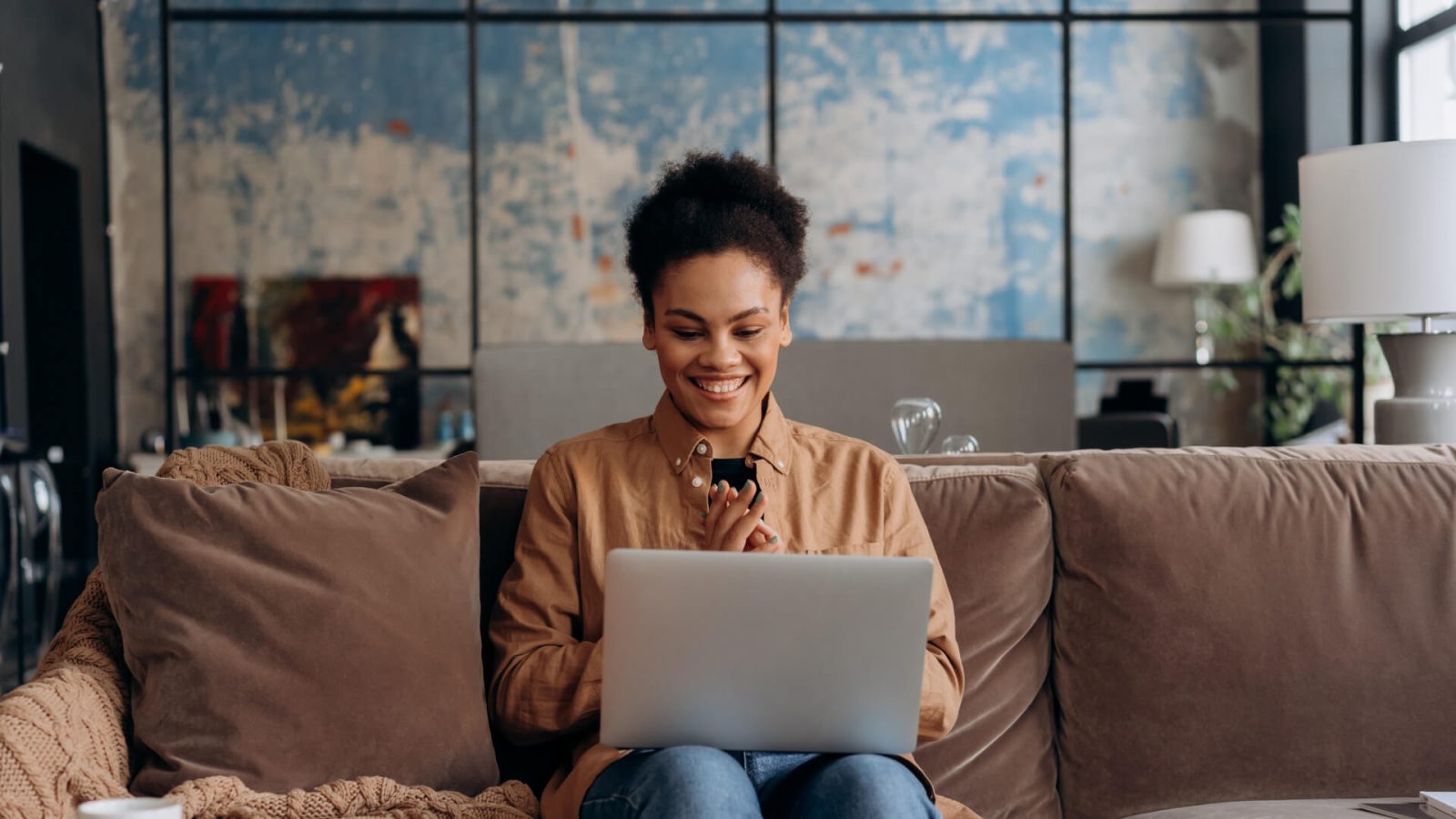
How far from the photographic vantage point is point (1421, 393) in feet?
7.98

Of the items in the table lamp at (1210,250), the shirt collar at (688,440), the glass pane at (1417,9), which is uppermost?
the glass pane at (1417,9)

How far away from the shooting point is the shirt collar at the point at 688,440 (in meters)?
1.69

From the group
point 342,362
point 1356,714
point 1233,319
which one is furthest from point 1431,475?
point 342,362

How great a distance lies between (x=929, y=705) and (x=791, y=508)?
0.31 m

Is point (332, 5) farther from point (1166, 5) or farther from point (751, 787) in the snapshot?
point (751, 787)

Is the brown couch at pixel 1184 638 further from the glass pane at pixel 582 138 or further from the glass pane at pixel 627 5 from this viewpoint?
the glass pane at pixel 627 5

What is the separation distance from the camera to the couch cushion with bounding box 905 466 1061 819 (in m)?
1.82

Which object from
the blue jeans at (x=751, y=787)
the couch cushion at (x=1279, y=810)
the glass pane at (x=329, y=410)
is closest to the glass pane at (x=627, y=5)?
the glass pane at (x=329, y=410)

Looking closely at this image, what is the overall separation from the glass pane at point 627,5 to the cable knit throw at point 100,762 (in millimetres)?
5241

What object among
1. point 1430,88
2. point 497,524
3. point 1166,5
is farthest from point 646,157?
point 497,524

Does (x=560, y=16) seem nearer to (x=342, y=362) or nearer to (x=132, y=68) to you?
(x=342, y=362)

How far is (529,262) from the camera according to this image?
659cm

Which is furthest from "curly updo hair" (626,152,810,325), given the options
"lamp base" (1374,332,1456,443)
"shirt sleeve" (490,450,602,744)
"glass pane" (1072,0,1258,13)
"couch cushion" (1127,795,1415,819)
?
"glass pane" (1072,0,1258,13)

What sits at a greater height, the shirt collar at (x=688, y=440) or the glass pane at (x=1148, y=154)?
the glass pane at (x=1148, y=154)
